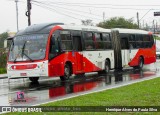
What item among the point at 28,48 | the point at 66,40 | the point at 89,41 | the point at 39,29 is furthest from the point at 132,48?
the point at 28,48

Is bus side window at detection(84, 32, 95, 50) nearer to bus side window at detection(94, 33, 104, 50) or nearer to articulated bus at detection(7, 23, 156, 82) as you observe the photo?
articulated bus at detection(7, 23, 156, 82)

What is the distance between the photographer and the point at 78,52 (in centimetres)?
2336

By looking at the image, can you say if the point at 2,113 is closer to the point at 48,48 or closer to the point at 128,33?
the point at 48,48

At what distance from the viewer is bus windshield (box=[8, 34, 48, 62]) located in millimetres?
20203

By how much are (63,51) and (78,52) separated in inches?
80.9

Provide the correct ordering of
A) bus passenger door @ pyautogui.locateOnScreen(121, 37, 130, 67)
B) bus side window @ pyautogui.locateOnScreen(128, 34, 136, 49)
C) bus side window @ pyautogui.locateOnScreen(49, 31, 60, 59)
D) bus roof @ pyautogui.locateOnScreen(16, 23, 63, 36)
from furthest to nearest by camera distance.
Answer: bus side window @ pyautogui.locateOnScreen(128, 34, 136, 49) < bus passenger door @ pyautogui.locateOnScreen(121, 37, 130, 67) < bus roof @ pyautogui.locateOnScreen(16, 23, 63, 36) < bus side window @ pyautogui.locateOnScreen(49, 31, 60, 59)

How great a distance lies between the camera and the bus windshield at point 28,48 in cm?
2020

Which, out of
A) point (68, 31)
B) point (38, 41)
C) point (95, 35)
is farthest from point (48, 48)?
point (95, 35)

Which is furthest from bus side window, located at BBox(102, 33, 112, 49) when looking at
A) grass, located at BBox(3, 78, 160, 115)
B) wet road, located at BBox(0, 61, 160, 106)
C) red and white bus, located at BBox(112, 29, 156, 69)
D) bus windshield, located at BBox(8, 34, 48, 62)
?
grass, located at BBox(3, 78, 160, 115)

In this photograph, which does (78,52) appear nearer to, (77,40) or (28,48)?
(77,40)

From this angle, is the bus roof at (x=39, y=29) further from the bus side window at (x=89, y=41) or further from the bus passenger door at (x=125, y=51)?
the bus passenger door at (x=125, y=51)

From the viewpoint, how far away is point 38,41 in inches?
810

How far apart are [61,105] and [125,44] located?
19477mm

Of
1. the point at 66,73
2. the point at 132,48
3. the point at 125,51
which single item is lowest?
the point at 66,73
